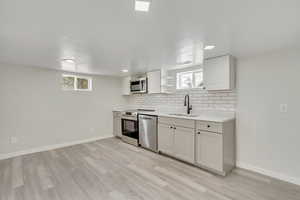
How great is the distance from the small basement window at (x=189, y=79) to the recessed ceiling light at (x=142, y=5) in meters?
2.47

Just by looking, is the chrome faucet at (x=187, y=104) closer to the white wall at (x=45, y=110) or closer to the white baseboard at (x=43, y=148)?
the white wall at (x=45, y=110)

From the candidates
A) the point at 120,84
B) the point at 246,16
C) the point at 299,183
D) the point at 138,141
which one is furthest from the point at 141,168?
the point at 120,84

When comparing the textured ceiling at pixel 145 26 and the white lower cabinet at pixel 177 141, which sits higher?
the textured ceiling at pixel 145 26

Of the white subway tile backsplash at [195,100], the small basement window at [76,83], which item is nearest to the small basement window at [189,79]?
the white subway tile backsplash at [195,100]

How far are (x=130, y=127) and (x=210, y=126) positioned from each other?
2.34 m

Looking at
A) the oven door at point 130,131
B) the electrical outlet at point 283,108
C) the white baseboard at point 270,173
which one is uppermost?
the electrical outlet at point 283,108

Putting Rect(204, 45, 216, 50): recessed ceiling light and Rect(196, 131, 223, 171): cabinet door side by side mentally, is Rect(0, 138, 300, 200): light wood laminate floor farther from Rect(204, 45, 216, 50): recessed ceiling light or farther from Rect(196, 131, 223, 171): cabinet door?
Rect(204, 45, 216, 50): recessed ceiling light

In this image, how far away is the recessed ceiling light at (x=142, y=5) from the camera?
1.15 meters

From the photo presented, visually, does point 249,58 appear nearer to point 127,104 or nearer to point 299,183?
point 299,183

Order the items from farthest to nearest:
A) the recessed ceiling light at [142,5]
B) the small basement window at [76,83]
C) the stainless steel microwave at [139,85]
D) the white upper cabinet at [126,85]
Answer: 1. the white upper cabinet at [126,85]
2. the stainless steel microwave at [139,85]
3. the small basement window at [76,83]
4. the recessed ceiling light at [142,5]

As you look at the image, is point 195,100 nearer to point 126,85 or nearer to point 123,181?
point 123,181

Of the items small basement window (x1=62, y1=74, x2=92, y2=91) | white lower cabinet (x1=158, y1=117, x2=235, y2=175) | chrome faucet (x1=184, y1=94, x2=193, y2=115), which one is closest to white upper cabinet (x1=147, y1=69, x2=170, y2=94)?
chrome faucet (x1=184, y1=94, x2=193, y2=115)

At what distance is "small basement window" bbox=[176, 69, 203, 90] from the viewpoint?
3.42 m

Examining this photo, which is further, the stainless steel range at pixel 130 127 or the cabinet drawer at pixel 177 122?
the stainless steel range at pixel 130 127
